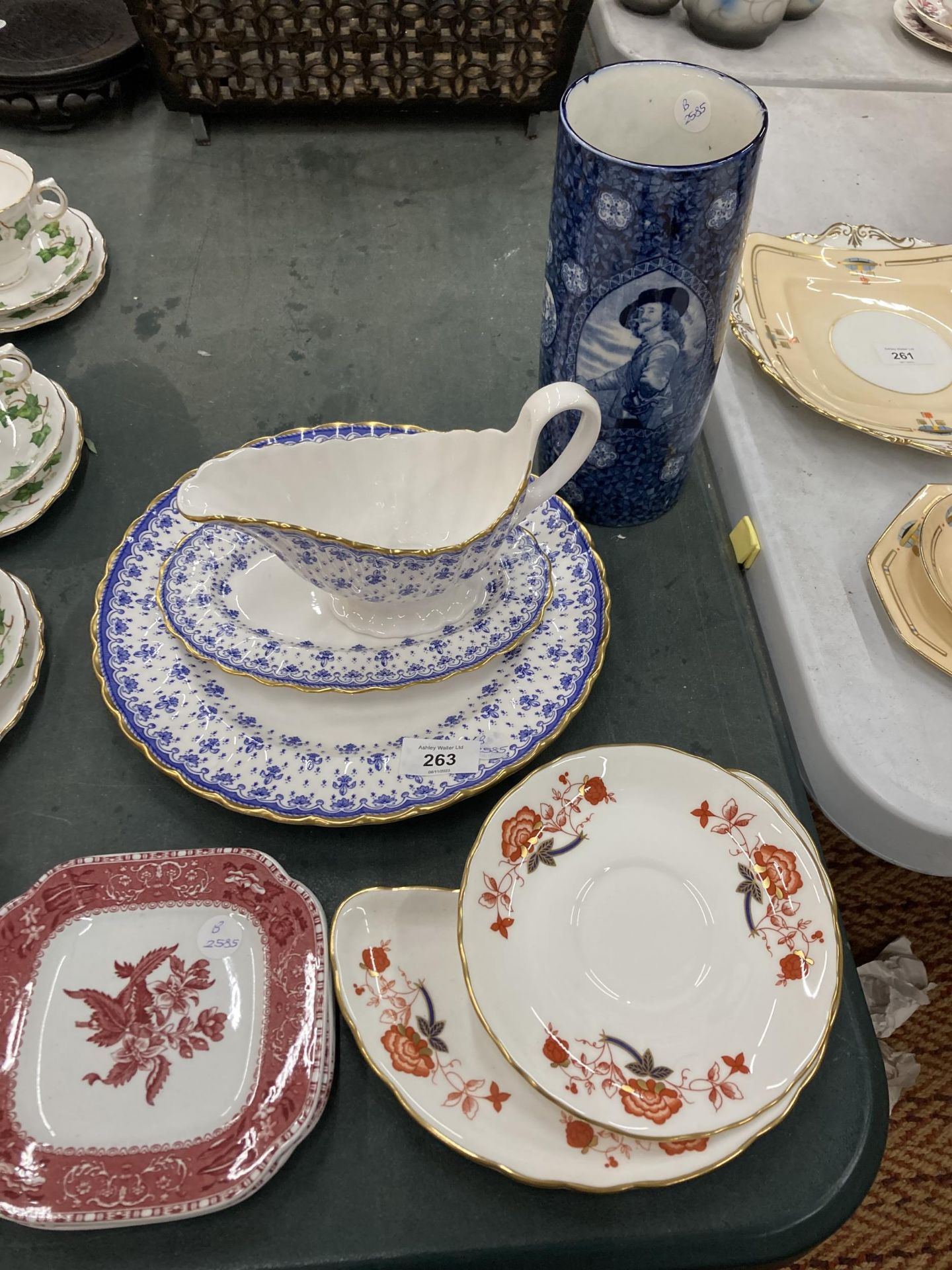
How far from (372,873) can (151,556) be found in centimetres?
27

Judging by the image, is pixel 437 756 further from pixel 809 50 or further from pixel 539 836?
pixel 809 50

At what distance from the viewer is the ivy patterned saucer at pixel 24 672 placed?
56cm

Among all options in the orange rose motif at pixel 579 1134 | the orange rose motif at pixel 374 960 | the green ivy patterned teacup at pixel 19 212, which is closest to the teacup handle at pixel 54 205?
the green ivy patterned teacup at pixel 19 212

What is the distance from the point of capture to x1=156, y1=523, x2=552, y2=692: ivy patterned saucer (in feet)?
1.71

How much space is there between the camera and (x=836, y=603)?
0.62 meters

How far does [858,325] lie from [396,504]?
18.6 inches

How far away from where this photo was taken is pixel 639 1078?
405mm

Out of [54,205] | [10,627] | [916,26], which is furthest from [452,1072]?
[916,26]

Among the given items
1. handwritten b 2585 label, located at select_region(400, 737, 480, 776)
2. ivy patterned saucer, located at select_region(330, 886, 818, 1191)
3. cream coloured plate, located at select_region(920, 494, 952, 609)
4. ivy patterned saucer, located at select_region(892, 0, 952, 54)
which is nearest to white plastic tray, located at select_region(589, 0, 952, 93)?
ivy patterned saucer, located at select_region(892, 0, 952, 54)

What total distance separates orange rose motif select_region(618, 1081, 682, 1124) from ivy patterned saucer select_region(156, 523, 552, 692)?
24 cm

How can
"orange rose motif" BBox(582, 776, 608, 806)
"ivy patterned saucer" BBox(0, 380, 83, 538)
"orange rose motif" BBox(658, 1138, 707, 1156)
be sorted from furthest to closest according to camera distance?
"ivy patterned saucer" BBox(0, 380, 83, 538) < "orange rose motif" BBox(582, 776, 608, 806) < "orange rose motif" BBox(658, 1138, 707, 1156)

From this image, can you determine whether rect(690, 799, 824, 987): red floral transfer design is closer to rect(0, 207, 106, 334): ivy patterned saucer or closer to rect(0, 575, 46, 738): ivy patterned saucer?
rect(0, 575, 46, 738): ivy patterned saucer

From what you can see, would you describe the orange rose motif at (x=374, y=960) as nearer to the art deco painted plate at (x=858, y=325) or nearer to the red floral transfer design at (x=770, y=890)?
the red floral transfer design at (x=770, y=890)

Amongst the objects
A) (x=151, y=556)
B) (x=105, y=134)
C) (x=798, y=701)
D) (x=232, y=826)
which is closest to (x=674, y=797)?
(x=798, y=701)
